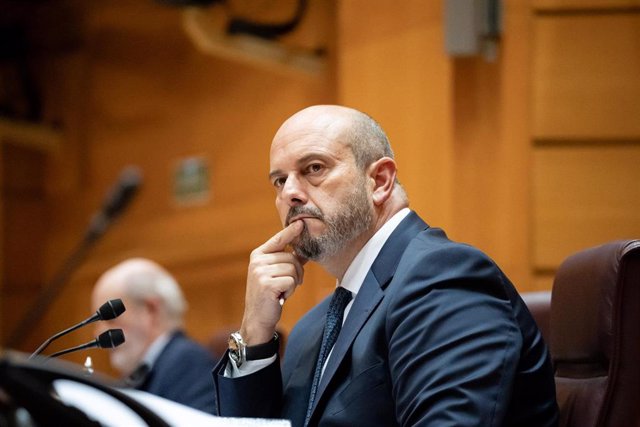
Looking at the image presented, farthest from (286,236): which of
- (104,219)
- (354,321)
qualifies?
(104,219)

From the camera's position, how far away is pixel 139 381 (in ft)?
13.6

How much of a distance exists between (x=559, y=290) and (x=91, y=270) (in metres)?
5.02

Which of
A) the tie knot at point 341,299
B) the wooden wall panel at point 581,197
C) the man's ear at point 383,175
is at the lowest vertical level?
the wooden wall panel at point 581,197

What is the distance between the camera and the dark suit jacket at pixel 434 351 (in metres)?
1.96

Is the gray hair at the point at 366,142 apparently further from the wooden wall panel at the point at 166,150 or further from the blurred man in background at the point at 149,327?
the wooden wall panel at the point at 166,150

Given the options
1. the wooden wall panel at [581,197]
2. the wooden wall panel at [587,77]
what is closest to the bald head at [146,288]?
the wooden wall panel at [581,197]

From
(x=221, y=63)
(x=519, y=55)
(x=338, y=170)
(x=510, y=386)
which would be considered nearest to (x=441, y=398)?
(x=510, y=386)

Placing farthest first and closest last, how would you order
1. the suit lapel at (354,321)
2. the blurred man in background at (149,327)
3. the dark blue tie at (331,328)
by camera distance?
the blurred man in background at (149,327), the dark blue tie at (331,328), the suit lapel at (354,321)

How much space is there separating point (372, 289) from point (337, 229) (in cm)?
18

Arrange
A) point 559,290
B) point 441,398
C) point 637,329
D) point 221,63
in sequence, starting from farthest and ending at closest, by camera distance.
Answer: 1. point 221,63
2. point 559,290
3. point 637,329
4. point 441,398

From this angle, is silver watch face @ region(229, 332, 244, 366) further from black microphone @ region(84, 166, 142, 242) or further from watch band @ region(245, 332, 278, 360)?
black microphone @ region(84, 166, 142, 242)

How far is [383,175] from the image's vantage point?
8.38 ft

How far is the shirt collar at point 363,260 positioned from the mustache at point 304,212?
13 centimetres

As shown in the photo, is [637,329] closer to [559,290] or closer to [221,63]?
[559,290]
